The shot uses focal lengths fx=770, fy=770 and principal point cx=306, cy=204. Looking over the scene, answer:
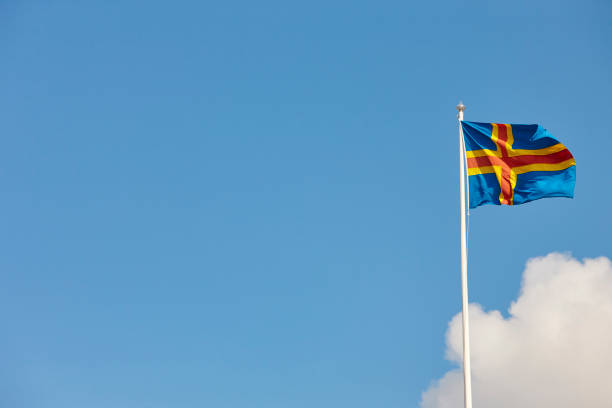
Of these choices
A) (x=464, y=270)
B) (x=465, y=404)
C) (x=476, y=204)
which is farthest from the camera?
(x=476, y=204)

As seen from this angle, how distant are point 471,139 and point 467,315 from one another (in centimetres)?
814

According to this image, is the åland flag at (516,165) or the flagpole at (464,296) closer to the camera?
the flagpole at (464,296)

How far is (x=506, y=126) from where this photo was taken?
106 feet

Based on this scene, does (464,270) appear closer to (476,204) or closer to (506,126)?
(476,204)

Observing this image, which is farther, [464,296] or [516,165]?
[516,165]

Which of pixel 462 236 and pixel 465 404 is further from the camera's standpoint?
pixel 462 236

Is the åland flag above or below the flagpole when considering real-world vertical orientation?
above

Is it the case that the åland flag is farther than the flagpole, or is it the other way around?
the åland flag

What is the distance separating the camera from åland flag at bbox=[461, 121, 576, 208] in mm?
31969

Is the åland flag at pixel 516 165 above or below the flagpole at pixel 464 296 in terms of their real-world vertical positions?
above

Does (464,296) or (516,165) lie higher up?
(516,165)

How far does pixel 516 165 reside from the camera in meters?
32.3

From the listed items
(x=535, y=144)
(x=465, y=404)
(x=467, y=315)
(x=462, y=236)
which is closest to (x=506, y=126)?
(x=535, y=144)

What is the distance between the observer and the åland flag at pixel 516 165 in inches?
1259
